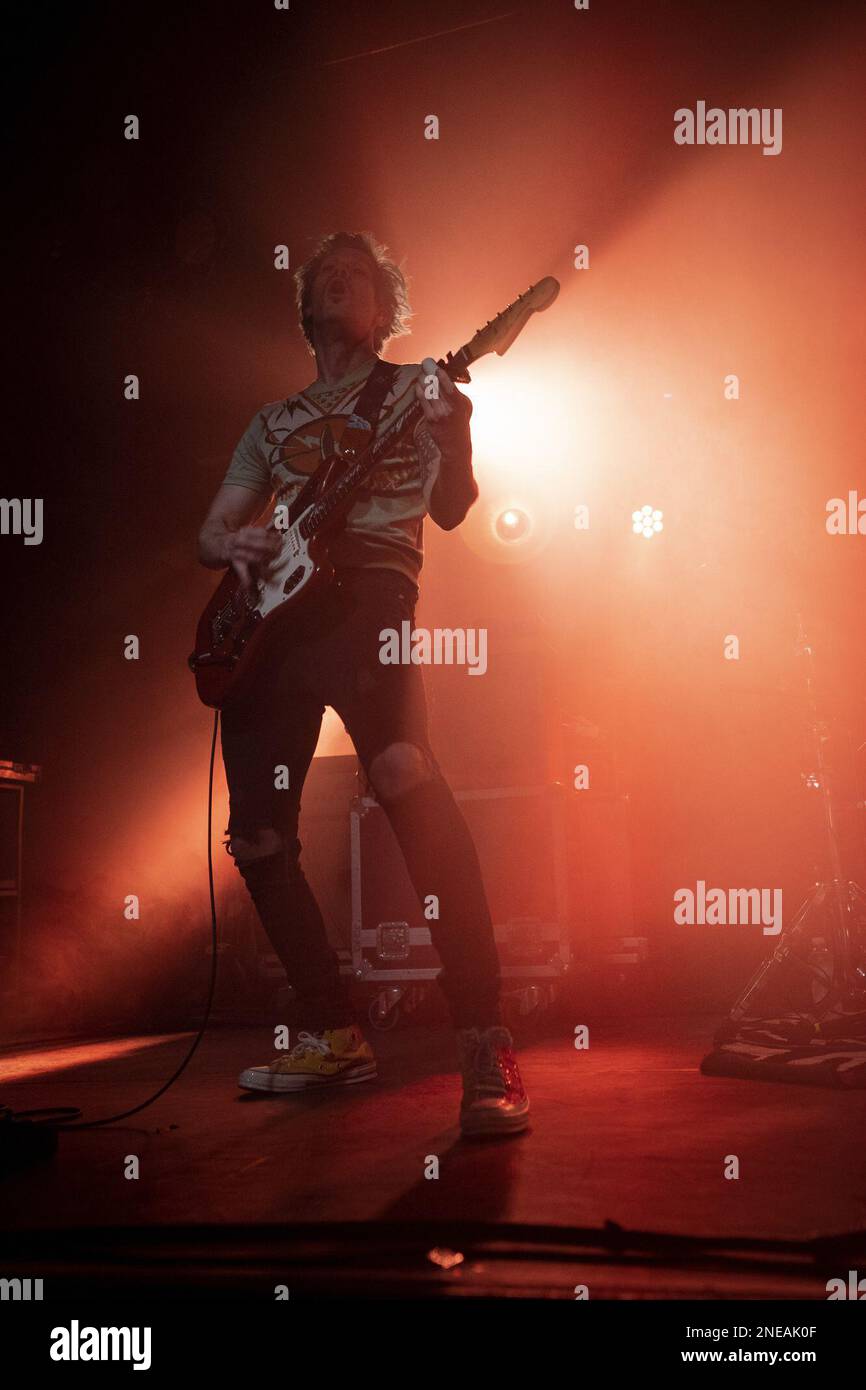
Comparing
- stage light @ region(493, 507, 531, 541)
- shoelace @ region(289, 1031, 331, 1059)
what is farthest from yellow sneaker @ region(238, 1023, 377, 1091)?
stage light @ region(493, 507, 531, 541)

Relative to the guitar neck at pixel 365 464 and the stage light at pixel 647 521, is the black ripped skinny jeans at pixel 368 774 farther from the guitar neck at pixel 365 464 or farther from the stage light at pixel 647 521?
the stage light at pixel 647 521

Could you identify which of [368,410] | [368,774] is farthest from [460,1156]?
[368,410]

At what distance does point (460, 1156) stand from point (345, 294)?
188 centimetres

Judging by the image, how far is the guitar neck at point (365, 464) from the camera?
2309mm

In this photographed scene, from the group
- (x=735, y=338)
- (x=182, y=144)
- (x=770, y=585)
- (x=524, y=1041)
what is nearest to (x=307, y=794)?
(x=524, y=1041)

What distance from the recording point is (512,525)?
652 centimetres

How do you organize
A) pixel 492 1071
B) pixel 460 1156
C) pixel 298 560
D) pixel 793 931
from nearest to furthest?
pixel 460 1156 < pixel 492 1071 < pixel 298 560 < pixel 793 931

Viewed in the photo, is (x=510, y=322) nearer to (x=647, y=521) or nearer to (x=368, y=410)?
(x=368, y=410)

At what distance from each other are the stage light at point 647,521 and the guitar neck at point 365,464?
442cm

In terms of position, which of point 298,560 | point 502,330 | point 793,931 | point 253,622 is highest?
point 502,330

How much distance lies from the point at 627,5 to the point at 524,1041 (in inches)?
155

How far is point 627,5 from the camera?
14.3 feet

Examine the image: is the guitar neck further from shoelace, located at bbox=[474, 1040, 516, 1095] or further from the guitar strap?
shoelace, located at bbox=[474, 1040, 516, 1095]

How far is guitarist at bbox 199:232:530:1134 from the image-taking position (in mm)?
2105
